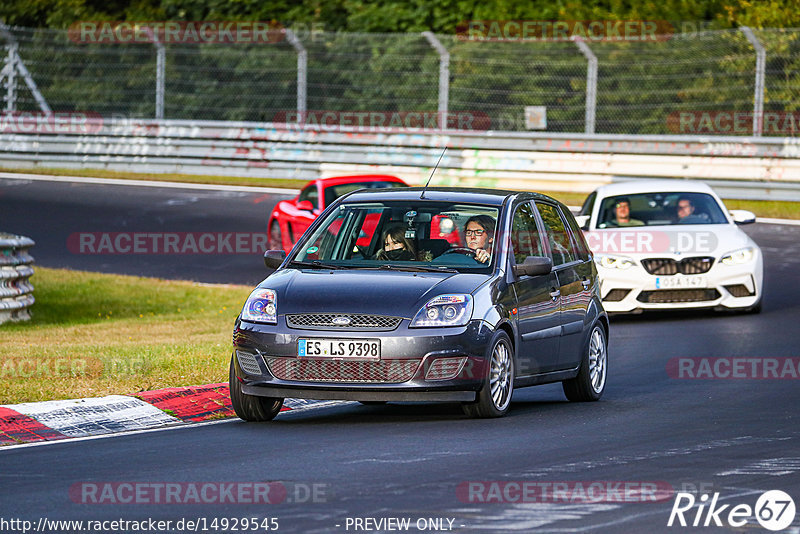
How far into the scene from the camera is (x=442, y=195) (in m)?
10.8

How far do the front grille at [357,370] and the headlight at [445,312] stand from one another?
0.88 feet

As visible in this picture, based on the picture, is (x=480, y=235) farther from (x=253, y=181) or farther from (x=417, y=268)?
(x=253, y=181)

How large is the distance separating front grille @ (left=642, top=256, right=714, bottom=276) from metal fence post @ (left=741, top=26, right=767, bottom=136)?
1033 centimetres

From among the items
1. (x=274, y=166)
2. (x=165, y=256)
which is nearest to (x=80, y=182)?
(x=274, y=166)

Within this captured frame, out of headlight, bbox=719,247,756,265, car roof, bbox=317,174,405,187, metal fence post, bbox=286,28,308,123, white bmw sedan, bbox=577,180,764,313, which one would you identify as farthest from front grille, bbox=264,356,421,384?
metal fence post, bbox=286,28,308,123

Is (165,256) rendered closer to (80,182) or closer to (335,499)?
(80,182)

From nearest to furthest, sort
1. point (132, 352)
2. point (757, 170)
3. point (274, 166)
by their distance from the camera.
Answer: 1. point (132, 352)
2. point (757, 170)
3. point (274, 166)

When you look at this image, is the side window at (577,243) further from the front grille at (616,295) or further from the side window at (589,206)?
the side window at (589,206)

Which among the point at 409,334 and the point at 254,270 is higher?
the point at 409,334

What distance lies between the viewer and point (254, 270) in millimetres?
22016

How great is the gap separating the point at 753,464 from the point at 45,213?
817 inches

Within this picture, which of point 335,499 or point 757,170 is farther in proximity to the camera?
point 757,170

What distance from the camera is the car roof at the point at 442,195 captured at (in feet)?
35.2

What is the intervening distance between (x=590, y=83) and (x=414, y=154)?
3725 mm
